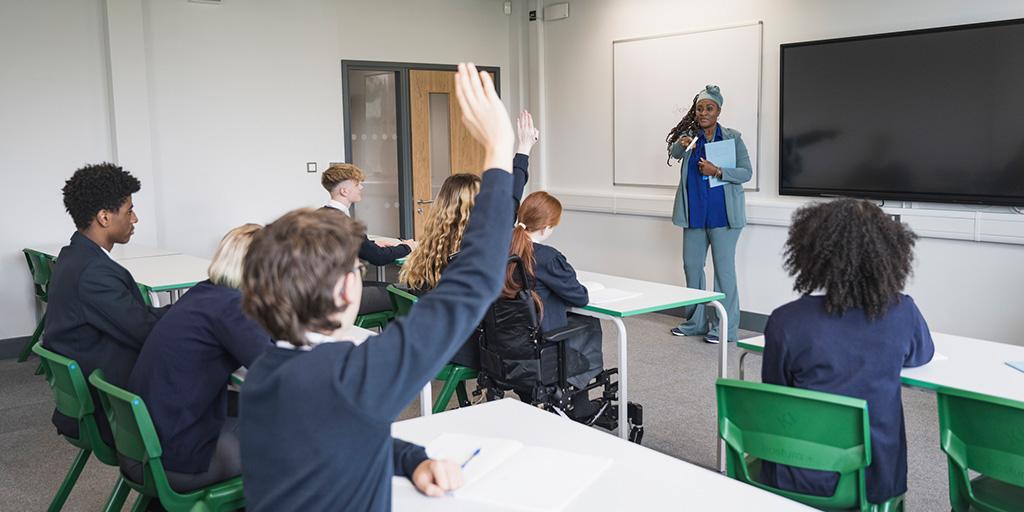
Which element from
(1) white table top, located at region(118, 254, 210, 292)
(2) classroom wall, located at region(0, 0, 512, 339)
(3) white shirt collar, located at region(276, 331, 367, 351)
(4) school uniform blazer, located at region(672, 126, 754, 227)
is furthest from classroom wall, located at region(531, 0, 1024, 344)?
(3) white shirt collar, located at region(276, 331, 367, 351)

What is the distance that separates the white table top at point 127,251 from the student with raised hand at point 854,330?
14.0 feet

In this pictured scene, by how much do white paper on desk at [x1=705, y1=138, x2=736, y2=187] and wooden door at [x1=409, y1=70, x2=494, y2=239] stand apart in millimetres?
2581

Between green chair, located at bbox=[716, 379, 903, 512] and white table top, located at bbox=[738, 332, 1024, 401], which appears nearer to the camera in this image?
green chair, located at bbox=[716, 379, 903, 512]

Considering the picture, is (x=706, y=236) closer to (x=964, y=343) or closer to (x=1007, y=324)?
(x=1007, y=324)

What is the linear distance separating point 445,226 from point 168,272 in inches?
77.0

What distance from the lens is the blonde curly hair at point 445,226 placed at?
144 inches

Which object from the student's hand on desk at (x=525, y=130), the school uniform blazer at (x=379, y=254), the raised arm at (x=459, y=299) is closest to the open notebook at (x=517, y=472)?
the raised arm at (x=459, y=299)

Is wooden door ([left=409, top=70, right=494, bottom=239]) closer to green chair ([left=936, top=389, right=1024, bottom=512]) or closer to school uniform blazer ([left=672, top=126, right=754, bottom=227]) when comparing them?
school uniform blazer ([left=672, top=126, right=754, bottom=227])

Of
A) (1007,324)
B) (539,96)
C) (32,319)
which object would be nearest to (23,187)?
(32,319)

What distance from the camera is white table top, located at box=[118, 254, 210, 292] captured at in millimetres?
4359

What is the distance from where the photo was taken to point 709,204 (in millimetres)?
5867

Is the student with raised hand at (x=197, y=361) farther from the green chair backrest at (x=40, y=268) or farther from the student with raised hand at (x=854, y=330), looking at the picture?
the green chair backrest at (x=40, y=268)

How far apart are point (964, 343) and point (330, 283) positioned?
2.47m

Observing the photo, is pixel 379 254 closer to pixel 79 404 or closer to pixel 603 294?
pixel 603 294
